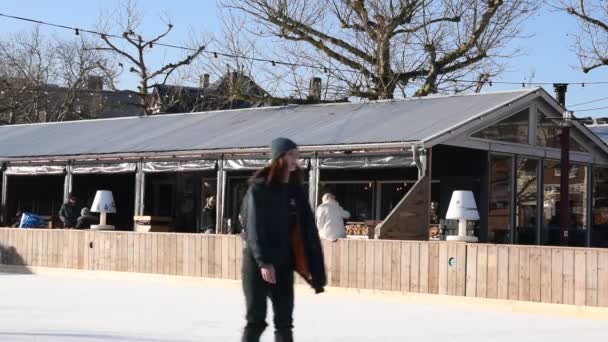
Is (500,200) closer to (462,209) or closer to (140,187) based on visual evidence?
(462,209)

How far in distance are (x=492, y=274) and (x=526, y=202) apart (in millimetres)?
8414

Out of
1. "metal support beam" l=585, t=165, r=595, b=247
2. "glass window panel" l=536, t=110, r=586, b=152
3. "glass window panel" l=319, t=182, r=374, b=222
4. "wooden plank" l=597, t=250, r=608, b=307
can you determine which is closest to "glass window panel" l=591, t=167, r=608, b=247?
"metal support beam" l=585, t=165, r=595, b=247

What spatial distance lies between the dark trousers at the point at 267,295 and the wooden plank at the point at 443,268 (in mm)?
8279

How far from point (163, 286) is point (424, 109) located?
273 inches

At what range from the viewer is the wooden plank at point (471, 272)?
14234mm

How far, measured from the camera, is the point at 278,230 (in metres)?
6.54

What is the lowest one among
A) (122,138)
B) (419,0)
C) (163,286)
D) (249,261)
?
(163,286)

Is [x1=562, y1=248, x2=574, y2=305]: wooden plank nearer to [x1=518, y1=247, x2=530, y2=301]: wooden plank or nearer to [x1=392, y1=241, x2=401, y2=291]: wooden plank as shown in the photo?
[x1=518, y1=247, x2=530, y2=301]: wooden plank

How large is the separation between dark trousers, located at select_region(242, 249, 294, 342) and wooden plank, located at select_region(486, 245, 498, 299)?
308 inches

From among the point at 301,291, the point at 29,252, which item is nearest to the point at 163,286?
the point at 301,291

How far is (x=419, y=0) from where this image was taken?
34.2 meters

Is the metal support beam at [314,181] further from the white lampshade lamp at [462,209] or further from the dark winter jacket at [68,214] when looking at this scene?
the dark winter jacket at [68,214]

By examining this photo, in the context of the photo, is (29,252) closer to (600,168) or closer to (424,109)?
(424,109)

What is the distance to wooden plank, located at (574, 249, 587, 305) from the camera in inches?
513
